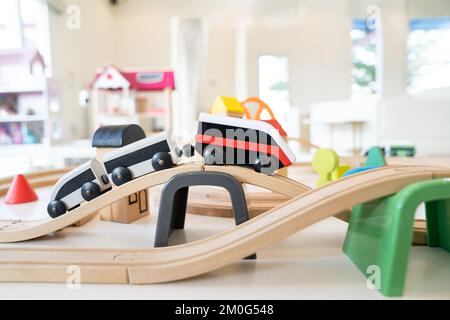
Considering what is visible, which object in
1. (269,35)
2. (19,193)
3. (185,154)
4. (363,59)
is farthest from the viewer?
(363,59)

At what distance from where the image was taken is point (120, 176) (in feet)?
Result: 2.25

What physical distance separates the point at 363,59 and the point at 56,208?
16.0ft

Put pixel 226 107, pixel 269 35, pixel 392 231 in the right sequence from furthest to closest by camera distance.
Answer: pixel 269 35
pixel 226 107
pixel 392 231

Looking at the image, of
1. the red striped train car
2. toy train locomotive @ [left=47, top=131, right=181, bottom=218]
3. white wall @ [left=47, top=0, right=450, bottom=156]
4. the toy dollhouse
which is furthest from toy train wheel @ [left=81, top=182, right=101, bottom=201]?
white wall @ [left=47, top=0, right=450, bottom=156]

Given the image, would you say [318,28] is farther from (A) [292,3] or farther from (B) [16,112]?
(B) [16,112]

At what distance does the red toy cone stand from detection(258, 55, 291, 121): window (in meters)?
3.58

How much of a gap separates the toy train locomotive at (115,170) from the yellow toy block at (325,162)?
25.6 inches

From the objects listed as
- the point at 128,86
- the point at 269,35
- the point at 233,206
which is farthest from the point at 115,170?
the point at 269,35

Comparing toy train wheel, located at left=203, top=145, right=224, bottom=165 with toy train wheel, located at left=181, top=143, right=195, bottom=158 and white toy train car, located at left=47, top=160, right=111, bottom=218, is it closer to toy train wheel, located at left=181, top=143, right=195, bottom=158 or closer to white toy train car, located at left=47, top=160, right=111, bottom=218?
toy train wheel, located at left=181, top=143, right=195, bottom=158

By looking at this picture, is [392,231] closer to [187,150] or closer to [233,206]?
[233,206]

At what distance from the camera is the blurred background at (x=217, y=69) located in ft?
8.81

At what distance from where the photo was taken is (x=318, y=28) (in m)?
4.51

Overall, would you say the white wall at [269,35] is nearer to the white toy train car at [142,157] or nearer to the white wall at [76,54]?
the white wall at [76,54]
